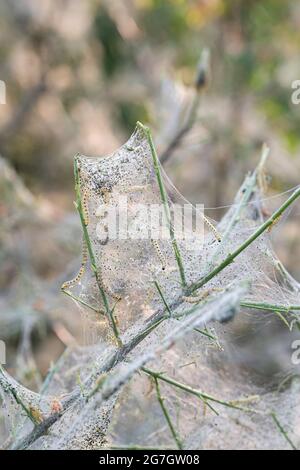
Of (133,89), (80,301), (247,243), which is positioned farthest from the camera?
(133,89)

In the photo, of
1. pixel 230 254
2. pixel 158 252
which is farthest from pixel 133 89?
pixel 230 254

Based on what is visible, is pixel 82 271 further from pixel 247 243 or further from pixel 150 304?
pixel 247 243

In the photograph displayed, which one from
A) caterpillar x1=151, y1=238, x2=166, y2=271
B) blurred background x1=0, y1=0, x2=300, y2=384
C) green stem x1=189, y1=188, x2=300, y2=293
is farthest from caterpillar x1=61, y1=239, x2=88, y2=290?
blurred background x1=0, y1=0, x2=300, y2=384

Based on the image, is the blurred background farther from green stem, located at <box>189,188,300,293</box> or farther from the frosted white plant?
green stem, located at <box>189,188,300,293</box>

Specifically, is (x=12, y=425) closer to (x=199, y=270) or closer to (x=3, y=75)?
(x=199, y=270)

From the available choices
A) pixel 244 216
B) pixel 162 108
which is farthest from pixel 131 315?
pixel 162 108

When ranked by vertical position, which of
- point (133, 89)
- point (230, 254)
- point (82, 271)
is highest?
point (133, 89)
